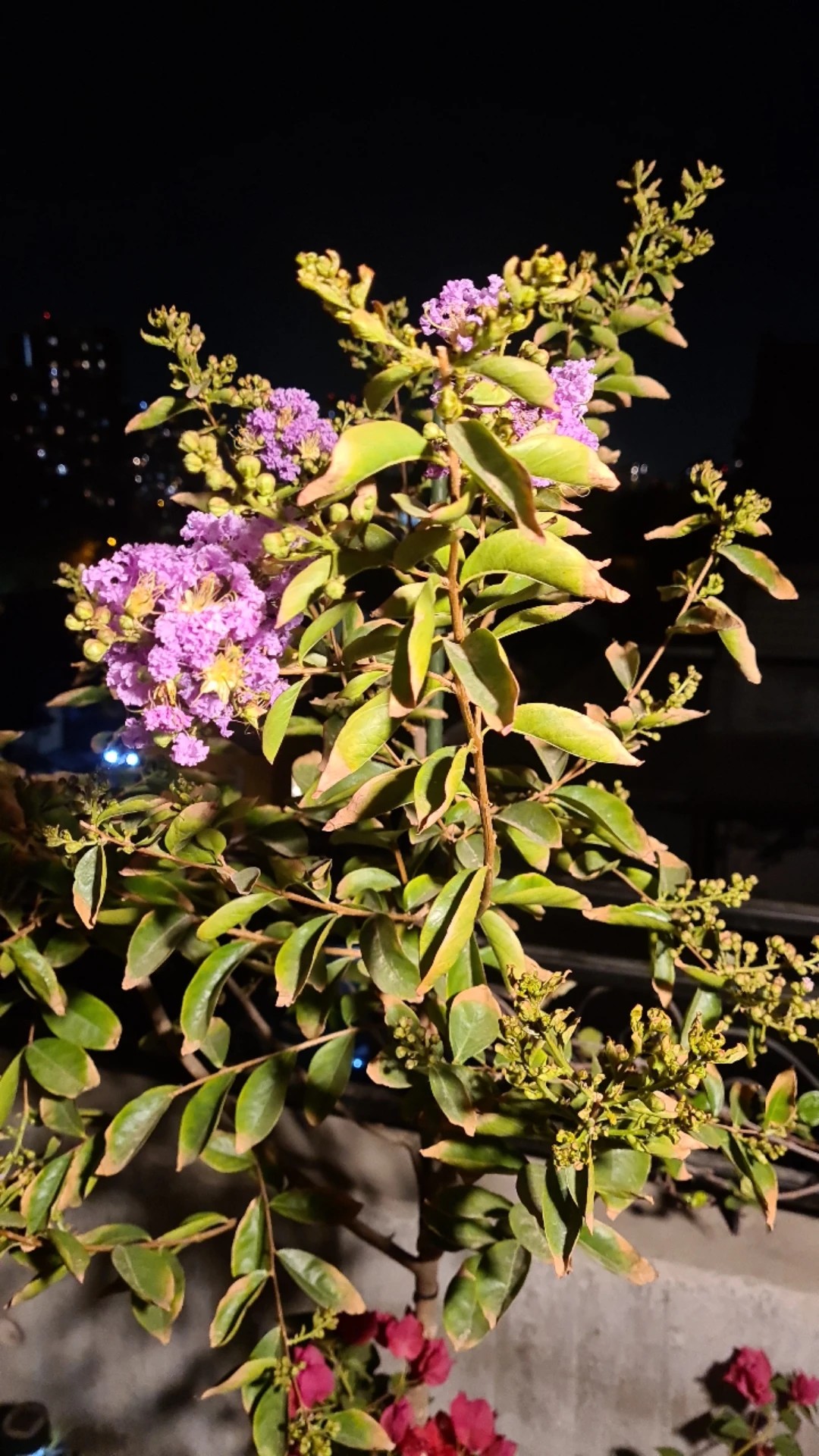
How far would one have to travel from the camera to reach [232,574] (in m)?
0.59

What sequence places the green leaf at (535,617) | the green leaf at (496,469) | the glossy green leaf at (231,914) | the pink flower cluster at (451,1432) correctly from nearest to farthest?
the green leaf at (496,469), the green leaf at (535,617), the glossy green leaf at (231,914), the pink flower cluster at (451,1432)

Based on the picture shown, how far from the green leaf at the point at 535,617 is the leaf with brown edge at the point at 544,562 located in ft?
0.33

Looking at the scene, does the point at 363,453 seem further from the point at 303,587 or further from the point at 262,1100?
the point at 262,1100

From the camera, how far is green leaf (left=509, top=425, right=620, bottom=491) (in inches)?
17.7

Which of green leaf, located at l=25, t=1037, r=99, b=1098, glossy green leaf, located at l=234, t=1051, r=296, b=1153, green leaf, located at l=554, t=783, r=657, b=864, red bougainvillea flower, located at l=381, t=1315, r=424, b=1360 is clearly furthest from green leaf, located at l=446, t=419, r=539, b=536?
red bougainvillea flower, located at l=381, t=1315, r=424, b=1360

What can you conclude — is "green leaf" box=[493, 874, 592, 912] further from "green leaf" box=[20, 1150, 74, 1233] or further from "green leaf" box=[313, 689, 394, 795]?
"green leaf" box=[20, 1150, 74, 1233]

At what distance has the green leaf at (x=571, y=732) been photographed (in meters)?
0.54

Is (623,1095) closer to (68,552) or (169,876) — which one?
(169,876)

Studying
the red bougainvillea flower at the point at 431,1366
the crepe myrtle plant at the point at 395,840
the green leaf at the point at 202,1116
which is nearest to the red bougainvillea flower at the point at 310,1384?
the crepe myrtle plant at the point at 395,840

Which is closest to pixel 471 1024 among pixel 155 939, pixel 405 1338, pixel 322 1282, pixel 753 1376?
pixel 155 939

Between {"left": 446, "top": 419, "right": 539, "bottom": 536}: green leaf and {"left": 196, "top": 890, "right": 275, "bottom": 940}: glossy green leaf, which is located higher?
{"left": 446, "top": 419, "right": 539, "bottom": 536}: green leaf

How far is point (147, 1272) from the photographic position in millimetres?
864

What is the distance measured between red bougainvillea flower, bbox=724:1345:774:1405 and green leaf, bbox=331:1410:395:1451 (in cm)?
42

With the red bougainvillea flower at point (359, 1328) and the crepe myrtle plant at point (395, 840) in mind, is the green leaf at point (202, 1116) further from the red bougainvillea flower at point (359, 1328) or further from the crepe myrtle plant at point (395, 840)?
the red bougainvillea flower at point (359, 1328)
